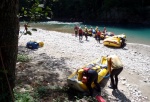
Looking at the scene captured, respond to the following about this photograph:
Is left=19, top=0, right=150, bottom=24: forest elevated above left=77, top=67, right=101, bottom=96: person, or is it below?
above

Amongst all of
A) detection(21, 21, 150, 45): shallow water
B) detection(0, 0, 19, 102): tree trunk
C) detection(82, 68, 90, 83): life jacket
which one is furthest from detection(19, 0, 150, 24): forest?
detection(0, 0, 19, 102): tree trunk

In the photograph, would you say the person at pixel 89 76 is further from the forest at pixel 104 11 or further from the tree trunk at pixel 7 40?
the forest at pixel 104 11

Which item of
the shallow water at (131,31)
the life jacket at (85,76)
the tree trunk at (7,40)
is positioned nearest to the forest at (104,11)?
the shallow water at (131,31)

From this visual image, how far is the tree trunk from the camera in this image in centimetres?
283

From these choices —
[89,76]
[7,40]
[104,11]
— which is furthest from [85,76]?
[104,11]

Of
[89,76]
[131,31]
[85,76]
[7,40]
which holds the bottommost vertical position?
[131,31]

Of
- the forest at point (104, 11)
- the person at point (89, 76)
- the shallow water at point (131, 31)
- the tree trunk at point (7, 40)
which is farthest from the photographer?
the forest at point (104, 11)

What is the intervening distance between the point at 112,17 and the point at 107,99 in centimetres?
3701

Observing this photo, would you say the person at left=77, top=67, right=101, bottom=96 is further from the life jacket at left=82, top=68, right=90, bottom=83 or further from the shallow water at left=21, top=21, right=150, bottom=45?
the shallow water at left=21, top=21, right=150, bottom=45

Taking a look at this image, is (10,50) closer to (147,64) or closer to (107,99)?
(107,99)

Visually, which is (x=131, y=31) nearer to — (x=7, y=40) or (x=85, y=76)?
(x=85, y=76)

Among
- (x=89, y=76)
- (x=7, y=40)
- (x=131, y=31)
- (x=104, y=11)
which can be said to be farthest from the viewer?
(x=104, y=11)

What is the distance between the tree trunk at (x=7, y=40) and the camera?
9.29 ft

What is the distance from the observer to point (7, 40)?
295 cm
